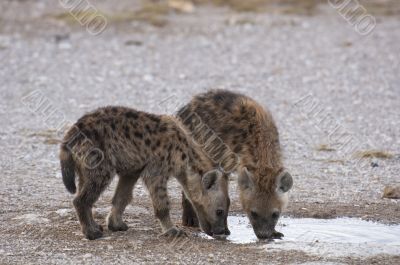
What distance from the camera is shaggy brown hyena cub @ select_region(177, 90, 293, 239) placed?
642cm

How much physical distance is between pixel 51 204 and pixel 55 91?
16.2ft

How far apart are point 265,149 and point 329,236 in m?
0.73

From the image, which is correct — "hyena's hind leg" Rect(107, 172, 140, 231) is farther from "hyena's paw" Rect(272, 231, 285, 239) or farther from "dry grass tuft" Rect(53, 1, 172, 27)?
"dry grass tuft" Rect(53, 1, 172, 27)

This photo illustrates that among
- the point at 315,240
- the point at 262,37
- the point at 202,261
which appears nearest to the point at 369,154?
the point at 315,240

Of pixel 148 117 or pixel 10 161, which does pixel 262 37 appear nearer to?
pixel 10 161

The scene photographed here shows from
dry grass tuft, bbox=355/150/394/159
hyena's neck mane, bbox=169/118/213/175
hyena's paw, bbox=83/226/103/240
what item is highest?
dry grass tuft, bbox=355/150/394/159

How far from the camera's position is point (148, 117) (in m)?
6.63

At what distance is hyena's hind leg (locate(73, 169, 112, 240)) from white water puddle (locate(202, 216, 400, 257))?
37.3 inches

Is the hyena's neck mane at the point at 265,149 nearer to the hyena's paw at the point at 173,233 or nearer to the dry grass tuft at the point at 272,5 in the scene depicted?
the hyena's paw at the point at 173,233

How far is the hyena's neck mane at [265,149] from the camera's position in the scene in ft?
21.0

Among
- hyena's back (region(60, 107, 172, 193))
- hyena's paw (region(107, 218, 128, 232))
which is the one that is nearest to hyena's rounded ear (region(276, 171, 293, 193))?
hyena's back (region(60, 107, 172, 193))

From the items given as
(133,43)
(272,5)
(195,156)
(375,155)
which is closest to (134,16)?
(133,43)

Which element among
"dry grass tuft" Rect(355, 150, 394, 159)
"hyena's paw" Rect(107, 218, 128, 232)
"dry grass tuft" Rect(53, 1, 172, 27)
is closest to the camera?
"hyena's paw" Rect(107, 218, 128, 232)

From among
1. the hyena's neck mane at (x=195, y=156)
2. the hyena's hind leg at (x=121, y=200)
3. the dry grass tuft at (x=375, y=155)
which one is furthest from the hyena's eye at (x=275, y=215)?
the dry grass tuft at (x=375, y=155)
